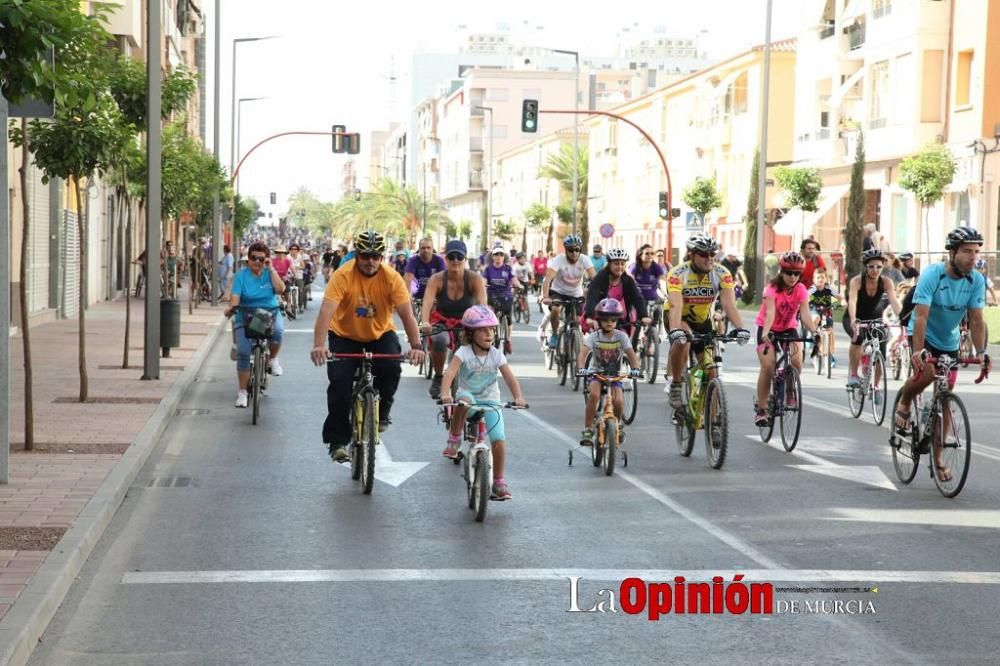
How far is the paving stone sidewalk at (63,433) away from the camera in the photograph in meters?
8.13

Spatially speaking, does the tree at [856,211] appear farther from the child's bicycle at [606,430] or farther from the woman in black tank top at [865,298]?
the child's bicycle at [606,430]

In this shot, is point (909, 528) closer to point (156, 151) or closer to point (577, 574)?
point (577, 574)

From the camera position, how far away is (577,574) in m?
7.78

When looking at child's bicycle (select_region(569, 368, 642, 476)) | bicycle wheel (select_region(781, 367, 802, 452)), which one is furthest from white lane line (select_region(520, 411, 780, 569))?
bicycle wheel (select_region(781, 367, 802, 452))

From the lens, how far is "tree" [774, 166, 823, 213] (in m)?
46.3

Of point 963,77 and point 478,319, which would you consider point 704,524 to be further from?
point 963,77

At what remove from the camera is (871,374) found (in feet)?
51.5

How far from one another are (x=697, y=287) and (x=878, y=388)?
3641mm

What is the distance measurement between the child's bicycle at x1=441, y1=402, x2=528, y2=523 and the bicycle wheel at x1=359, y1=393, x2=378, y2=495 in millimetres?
705

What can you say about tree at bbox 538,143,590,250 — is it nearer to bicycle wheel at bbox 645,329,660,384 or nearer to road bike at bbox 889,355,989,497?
bicycle wheel at bbox 645,329,660,384

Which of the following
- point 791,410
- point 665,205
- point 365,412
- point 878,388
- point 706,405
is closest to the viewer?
point 365,412

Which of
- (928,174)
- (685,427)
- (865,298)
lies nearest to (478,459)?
(685,427)

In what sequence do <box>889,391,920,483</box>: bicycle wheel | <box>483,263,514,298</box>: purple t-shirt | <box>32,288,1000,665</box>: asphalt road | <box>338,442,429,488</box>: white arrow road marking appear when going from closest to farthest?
1. <box>32,288,1000,665</box>: asphalt road
2. <box>889,391,920,483</box>: bicycle wheel
3. <box>338,442,429,488</box>: white arrow road marking
4. <box>483,263,514,298</box>: purple t-shirt

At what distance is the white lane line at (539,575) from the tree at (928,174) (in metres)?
31.9
